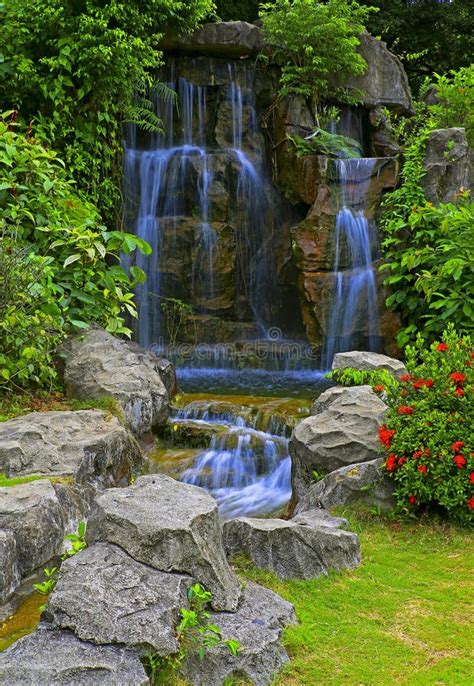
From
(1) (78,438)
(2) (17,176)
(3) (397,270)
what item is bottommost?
(1) (78,438)

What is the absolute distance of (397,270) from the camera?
1043 centimetres

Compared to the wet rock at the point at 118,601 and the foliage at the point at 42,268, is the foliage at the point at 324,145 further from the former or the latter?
the wet rock at the point at 118,601

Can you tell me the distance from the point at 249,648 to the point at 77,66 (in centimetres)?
922

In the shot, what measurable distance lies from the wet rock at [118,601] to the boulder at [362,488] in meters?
2.30

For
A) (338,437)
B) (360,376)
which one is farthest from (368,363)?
(338,437)

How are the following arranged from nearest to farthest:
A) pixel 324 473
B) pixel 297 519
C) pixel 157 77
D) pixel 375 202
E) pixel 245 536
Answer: pixel 245 536 < pixel 297 519 < pixel 324 473 < pixel 375 202 < pixel 157 77

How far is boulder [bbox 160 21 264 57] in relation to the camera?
1352 centimetres

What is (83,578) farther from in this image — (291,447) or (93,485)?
(291,447)

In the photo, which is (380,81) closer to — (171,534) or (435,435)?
(435,435)

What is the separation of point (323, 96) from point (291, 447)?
9626 mm

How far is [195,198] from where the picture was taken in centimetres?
1330

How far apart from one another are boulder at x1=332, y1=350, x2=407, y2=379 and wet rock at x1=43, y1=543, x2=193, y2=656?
203 inches

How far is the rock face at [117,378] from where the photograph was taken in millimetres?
6977

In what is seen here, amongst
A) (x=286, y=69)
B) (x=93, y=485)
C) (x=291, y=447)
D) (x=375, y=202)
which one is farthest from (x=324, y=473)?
(x=286, y=69)
